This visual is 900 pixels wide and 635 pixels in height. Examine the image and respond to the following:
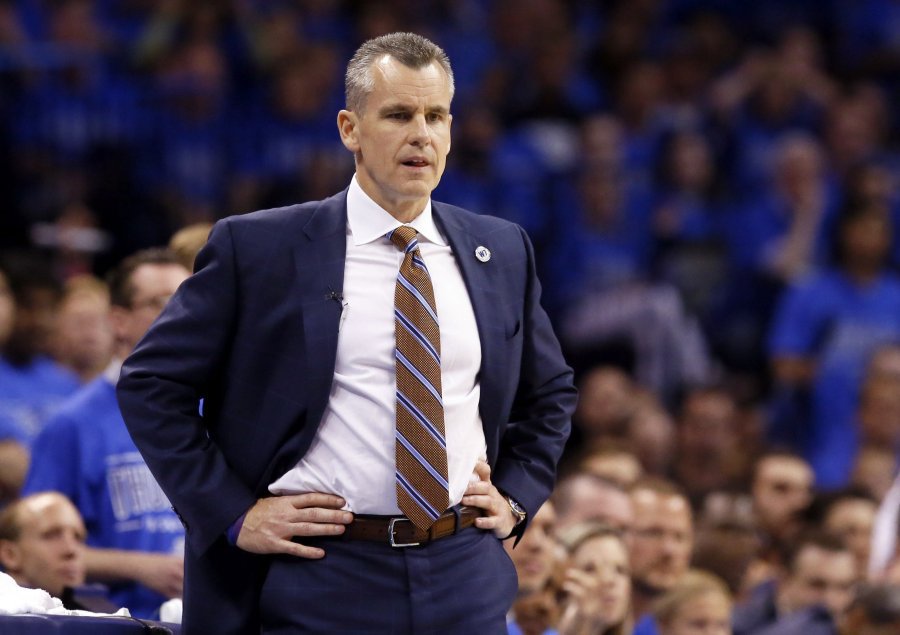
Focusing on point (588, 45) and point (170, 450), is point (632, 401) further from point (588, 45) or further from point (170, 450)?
point (170, 450)

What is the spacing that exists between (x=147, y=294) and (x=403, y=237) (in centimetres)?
167

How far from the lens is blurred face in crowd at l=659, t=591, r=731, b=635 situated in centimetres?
583

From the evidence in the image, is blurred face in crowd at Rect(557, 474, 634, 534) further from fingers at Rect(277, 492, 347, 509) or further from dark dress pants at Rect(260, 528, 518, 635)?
fingers at Rect(277, 492, 347, 509)

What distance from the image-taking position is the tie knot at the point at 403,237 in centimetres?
364

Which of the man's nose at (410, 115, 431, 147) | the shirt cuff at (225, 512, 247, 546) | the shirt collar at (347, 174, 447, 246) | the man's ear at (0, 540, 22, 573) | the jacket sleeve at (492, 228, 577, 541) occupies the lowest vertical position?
the man's ear at (0, 540, 22, 573)

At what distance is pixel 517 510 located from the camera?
374cm

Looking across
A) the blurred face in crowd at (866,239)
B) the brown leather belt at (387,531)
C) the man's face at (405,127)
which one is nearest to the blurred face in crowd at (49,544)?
the brown leather belt at (387,531)

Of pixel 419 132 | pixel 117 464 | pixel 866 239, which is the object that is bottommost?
pixel 117 464

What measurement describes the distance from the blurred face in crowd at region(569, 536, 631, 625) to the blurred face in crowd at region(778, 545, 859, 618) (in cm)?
139

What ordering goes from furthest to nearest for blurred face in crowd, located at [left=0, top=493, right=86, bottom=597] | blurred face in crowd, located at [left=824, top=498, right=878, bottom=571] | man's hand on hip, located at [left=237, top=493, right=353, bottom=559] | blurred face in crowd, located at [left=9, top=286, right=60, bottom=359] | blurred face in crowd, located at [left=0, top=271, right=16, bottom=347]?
blurred face in crowd, located at [left=9, top=286, right=60, bottom=359]
blurred face in crowd, located at [left=824, top=498, right=878, bottom=571]
blurred face in crowd, located at [left=0, top=271, right=16, bottom=347]
blurred face in crowd, located at [left=0, top=493, right=86, bottom=597]
man's hand on hip, located at [left=237, top=493, right=353, bottom=559]

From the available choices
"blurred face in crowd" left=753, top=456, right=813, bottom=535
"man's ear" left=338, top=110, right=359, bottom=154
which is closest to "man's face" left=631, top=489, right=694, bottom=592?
"blurred face in crowd" left=753, top=456, right=813, bottom=535

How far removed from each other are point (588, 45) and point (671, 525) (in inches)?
227

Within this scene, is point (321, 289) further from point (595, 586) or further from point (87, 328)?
point (87, 328)

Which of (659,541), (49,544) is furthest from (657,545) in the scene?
(49,544)
